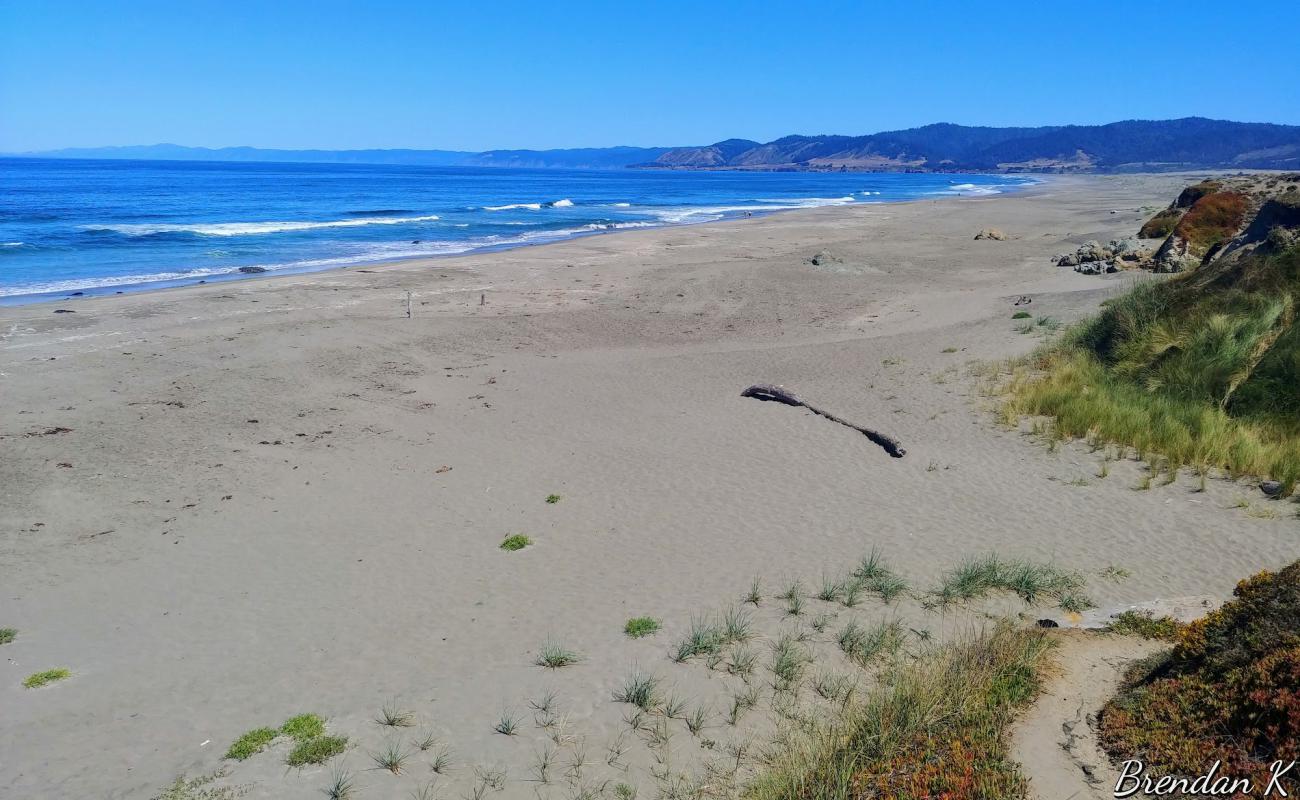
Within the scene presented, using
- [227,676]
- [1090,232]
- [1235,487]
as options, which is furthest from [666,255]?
[227,676]

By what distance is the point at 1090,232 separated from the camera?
40500 millimetres

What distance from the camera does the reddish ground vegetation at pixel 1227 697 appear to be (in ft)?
12.1

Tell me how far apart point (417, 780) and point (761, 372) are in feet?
36.1

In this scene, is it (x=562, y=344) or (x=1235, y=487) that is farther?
(x=562, y=344)

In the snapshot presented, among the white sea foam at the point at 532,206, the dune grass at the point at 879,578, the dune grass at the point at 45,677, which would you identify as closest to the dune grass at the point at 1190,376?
the dune grass at the point at 879,578

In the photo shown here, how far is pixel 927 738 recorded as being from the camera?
431 centimetres

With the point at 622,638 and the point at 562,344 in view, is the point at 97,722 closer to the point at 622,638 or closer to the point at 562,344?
the point at 622,638

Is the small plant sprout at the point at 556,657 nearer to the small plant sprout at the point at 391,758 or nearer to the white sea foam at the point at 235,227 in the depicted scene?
the small plant sprout at the point at 391,758

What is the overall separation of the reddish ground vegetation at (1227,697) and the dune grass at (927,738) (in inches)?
22.6

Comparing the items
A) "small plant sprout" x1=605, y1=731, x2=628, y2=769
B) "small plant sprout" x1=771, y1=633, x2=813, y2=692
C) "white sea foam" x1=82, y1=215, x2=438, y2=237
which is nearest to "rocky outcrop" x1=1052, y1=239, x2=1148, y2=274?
"small plant sprout" x1=771, y1=633, x2=813, y2=692

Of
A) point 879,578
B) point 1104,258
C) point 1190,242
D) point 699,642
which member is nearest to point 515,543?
point 699,642

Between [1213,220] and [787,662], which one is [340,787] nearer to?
[787,662]

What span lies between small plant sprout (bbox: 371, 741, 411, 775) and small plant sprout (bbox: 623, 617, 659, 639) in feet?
6.64

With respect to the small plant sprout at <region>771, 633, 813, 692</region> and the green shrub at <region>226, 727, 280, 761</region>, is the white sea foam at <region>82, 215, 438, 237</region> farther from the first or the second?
the small plant sprout at <region>771, 633, 813, 692</region>
